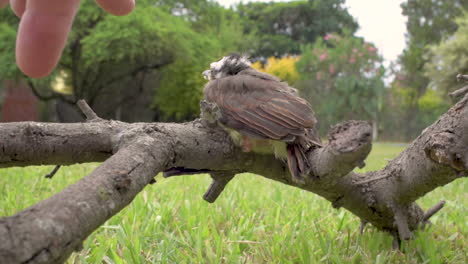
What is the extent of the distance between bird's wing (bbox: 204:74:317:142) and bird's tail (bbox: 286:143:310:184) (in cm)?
4

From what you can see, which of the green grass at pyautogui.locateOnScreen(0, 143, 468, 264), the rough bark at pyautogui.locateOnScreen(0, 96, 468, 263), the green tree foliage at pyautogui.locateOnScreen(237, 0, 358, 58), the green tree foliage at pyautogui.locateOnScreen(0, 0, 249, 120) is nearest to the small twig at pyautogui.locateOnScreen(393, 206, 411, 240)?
the rough bark at pyautogui.locateOnScreen(0, 96, 468, 263)

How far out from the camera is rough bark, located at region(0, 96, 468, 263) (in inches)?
34.4

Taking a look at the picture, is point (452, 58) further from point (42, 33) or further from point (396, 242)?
point (42, 33)

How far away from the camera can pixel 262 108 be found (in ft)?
6.09

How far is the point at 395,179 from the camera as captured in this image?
190 cm

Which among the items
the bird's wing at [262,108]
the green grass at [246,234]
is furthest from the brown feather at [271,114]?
the green grass at [246,234]

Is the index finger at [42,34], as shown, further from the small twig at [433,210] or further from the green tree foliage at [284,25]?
the green tree foliage at [284,25]

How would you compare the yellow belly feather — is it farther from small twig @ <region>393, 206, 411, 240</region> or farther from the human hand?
the human hand

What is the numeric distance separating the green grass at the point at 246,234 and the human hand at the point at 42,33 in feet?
3.52

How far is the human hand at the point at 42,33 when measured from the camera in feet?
3.26

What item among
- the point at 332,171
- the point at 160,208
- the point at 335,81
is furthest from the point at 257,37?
the point at 332,171

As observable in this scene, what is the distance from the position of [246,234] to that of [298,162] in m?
0.83

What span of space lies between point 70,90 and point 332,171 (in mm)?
20388

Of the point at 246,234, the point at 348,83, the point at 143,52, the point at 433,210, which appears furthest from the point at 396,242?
the point at 143,52
